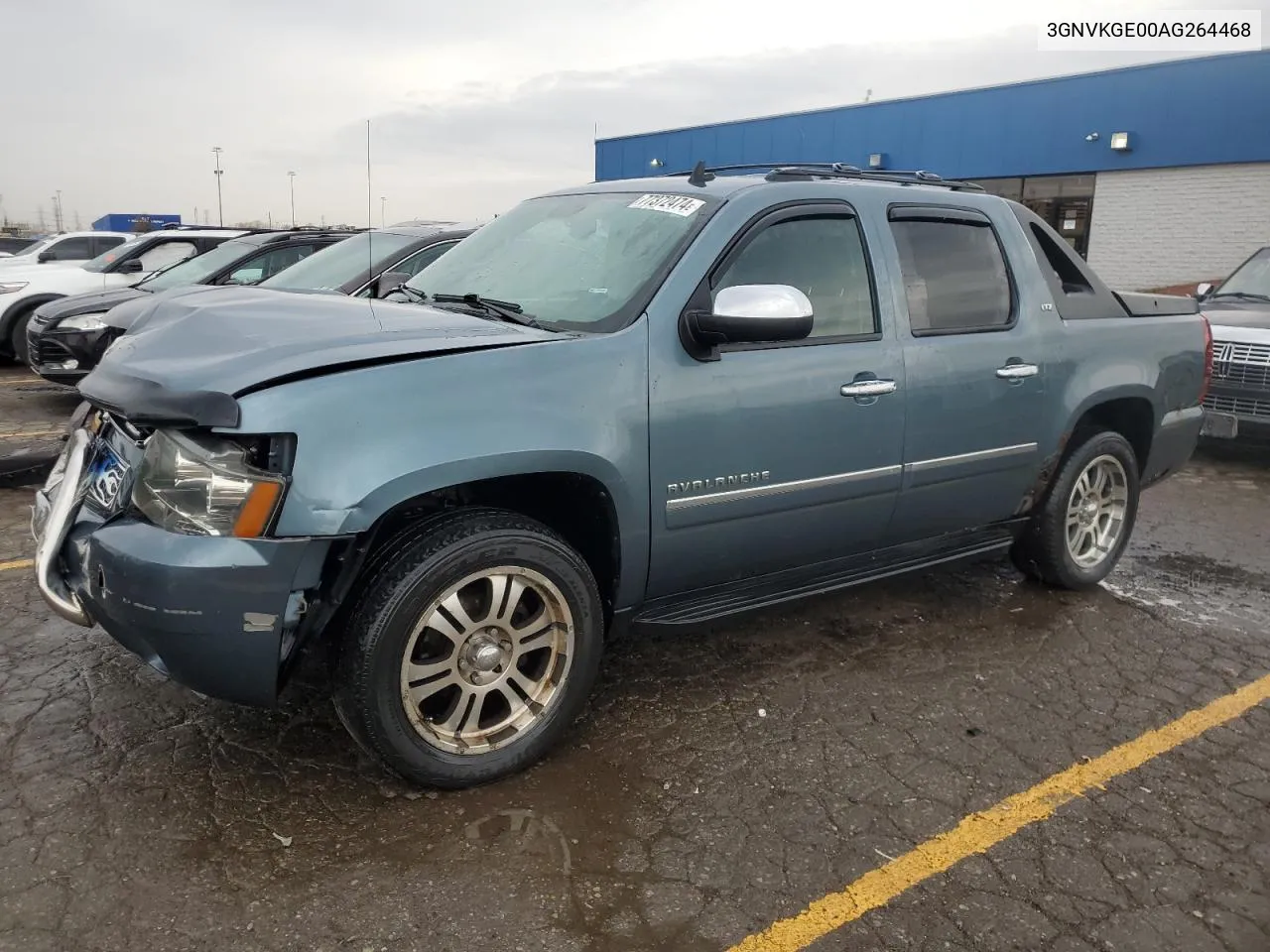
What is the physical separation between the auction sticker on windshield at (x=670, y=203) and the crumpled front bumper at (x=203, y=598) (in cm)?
174

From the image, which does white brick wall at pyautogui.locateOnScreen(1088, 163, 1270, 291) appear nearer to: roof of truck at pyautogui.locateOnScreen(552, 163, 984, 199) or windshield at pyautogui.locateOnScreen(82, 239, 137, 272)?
roof of truck at pyautogui.locateOnScreen(552, 163, 984, 199)

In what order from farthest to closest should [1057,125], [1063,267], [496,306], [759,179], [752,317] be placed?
[1057,125] → [1063,267] → [759,179] → [496,306] → [752,317]

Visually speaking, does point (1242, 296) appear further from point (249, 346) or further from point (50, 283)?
point (50, 283)

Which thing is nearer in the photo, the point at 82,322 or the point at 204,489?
the point at 204,489

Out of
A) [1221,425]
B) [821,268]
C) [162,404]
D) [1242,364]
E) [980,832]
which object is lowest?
[980,832]

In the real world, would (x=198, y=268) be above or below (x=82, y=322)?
above

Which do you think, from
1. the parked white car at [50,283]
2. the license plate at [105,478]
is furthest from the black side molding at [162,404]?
the parked white car at [50,283]

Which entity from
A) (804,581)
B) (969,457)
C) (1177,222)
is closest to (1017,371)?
(969,457)

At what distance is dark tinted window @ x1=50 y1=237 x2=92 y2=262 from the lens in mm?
13922

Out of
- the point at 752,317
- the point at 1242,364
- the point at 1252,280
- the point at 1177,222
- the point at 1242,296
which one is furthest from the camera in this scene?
the point at 1177,222

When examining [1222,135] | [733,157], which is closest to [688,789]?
[1222,135]

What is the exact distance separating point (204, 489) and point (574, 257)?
159 centimetres

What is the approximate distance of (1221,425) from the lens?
716cm

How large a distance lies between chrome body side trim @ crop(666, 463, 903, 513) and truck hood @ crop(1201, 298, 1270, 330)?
18.5ft
